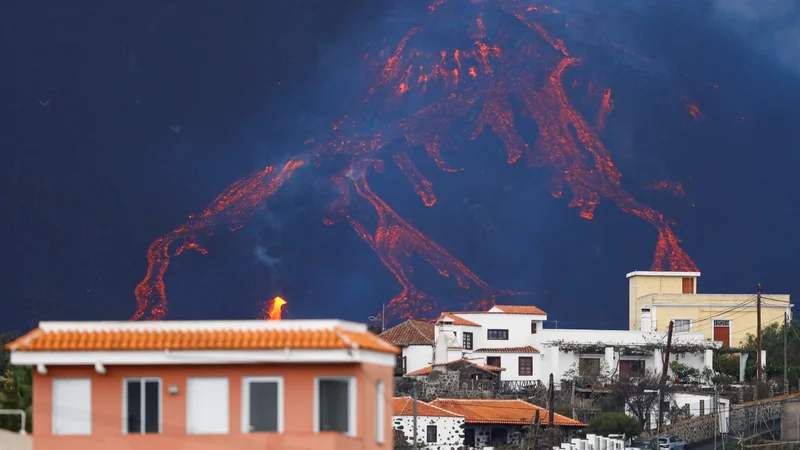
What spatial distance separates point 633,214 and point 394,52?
39.1 meters

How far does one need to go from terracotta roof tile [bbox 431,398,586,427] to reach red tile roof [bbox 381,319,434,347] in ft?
63.4

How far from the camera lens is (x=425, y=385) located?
9812 centimetres

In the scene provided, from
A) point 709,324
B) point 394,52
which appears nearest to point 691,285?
point 709,324

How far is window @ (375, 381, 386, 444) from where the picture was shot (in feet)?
86.0

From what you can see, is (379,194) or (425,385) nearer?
(425,385)

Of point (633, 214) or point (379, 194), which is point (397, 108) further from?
point (633, 214)

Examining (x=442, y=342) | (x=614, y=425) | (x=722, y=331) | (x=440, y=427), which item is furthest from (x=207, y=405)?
(x=722, y=331)

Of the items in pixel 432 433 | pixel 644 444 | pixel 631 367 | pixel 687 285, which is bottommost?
pixel 644 444

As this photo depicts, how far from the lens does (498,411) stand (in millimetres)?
85938

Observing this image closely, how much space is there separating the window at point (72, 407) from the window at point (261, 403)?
105 inches

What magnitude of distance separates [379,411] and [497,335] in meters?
84.0

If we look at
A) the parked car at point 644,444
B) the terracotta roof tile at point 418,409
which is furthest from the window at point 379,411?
the terracotta roof tile at point 418,409

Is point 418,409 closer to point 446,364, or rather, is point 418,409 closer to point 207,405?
point 446,364

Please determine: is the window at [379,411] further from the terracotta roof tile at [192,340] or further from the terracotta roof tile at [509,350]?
the terracotta roof tile at [509,350]
